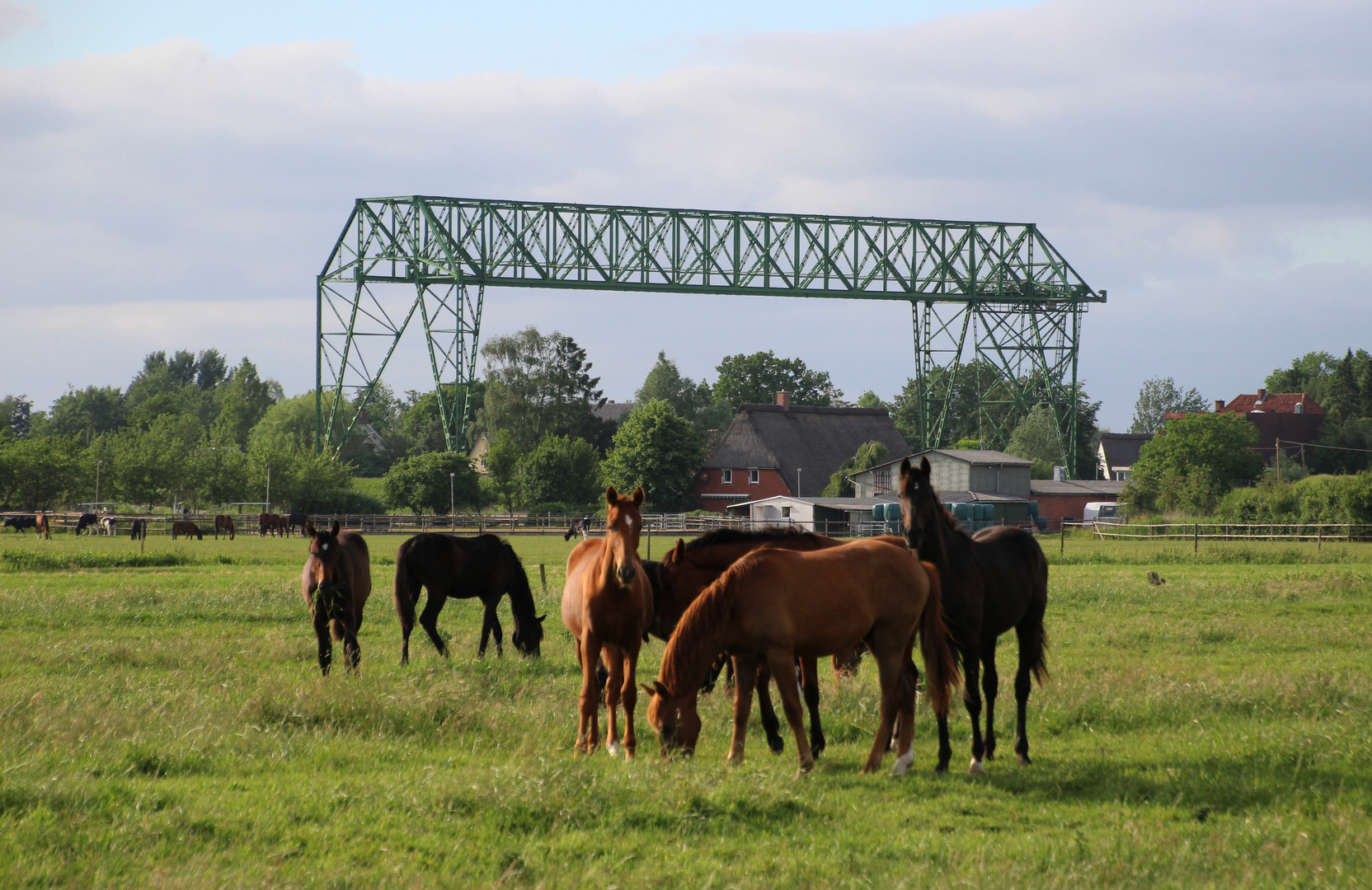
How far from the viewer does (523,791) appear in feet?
20.2

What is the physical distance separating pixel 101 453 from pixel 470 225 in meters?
27.8

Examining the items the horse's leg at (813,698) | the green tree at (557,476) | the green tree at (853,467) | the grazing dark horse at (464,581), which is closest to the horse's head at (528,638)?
the grazing dark horse at (464,581)

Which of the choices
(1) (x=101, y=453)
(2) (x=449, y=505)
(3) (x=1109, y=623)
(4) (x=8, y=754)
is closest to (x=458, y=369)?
(2) (x=449, y=505)

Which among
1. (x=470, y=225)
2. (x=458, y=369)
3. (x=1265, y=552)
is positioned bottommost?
(x=1265, y=552)

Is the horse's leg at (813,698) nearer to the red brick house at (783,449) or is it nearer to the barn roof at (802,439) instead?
the red brick house at (783,449)

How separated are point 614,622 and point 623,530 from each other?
0.72m

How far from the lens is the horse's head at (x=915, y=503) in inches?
296

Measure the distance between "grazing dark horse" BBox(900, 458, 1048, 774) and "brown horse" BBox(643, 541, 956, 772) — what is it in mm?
251

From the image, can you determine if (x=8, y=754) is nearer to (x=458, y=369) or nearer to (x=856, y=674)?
(x=856, y=674)

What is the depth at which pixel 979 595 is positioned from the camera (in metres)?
7.81

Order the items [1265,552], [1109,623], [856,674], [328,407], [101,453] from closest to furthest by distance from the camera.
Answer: [856,674], [1109,623], [1265,552], [101,453], [328,407]

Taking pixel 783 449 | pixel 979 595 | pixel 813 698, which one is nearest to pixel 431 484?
pixel 783 449

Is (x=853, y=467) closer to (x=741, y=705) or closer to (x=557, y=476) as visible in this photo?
(x=557, y=476)

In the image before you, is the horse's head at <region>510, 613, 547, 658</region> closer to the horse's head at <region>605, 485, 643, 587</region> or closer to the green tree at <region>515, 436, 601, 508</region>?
the horse's head at <region>605, 485, 643, 587</region>
